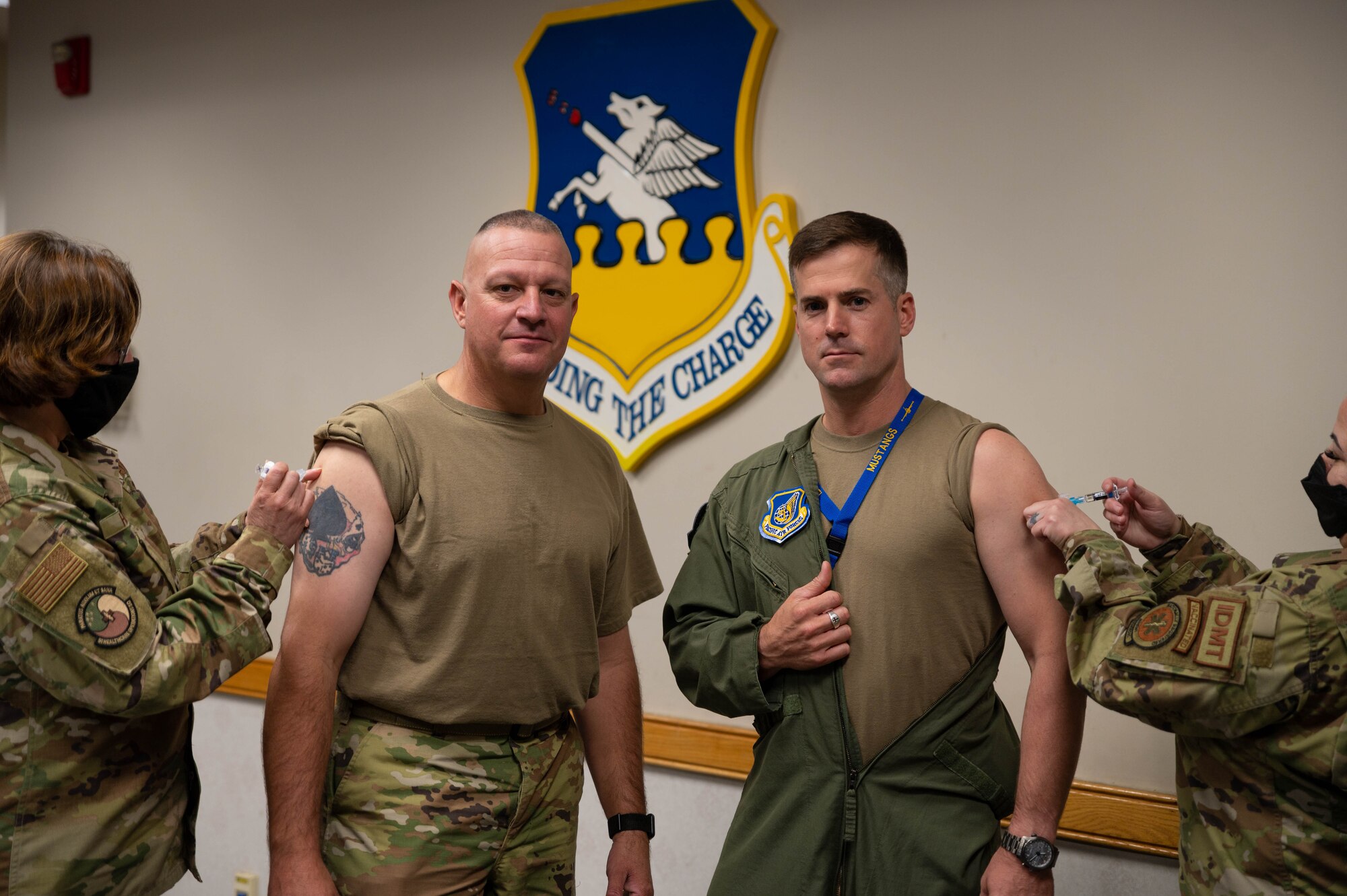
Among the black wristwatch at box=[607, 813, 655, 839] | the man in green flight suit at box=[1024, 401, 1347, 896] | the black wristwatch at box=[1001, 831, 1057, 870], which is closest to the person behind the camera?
the man in green flight suit at box=[1024, 401, 1347, 896]

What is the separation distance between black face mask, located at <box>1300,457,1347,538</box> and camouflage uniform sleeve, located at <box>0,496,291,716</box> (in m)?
1.50

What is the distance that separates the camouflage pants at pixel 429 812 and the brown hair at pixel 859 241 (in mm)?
963

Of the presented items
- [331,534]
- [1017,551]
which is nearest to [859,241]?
[1017,551]

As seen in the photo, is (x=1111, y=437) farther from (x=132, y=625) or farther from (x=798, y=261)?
(x=132, y=625)

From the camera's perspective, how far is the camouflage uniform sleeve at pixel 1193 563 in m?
1.76

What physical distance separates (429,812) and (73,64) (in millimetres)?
3373

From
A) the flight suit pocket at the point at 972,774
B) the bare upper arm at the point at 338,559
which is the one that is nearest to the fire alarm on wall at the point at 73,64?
the bare upper arm at the point at 338,559

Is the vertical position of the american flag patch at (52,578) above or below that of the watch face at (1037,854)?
above

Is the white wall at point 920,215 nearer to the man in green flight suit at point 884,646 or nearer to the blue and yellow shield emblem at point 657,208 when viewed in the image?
the blue and yellow shield emblem at point 657,208

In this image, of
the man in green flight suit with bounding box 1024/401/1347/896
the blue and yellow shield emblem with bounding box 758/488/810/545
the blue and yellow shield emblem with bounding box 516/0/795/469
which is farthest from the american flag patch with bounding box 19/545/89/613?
the blue and yellow shield emblem with bounding box 516/0/795/469

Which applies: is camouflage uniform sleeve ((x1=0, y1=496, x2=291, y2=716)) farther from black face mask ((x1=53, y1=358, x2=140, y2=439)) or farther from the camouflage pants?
the camouflage pants

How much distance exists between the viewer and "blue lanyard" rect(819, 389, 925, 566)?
1.85m

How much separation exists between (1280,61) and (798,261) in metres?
1.18

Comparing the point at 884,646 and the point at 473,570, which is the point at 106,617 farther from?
the point at 884,646
